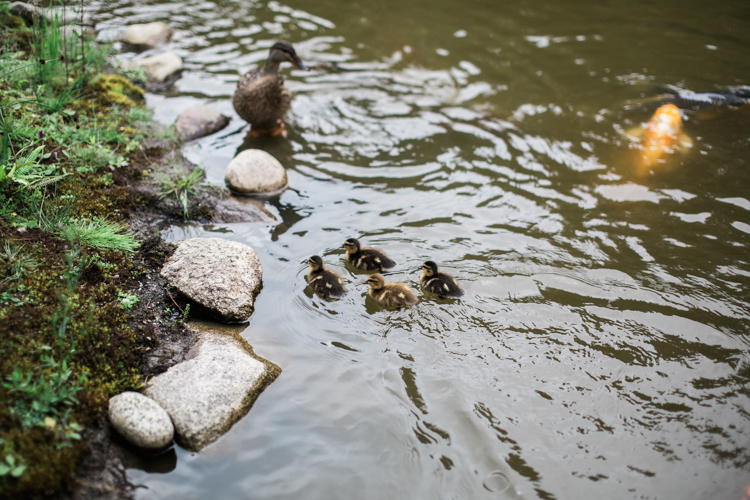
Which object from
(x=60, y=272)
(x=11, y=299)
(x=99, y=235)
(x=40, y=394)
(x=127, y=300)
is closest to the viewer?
(x=40, y=394)

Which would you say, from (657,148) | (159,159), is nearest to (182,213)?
(159,159)

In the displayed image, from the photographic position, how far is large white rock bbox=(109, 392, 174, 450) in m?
2.94

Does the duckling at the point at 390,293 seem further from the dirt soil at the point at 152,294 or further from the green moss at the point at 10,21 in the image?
the green moss at the point at 10,21

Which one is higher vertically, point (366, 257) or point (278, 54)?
point (278, 54)

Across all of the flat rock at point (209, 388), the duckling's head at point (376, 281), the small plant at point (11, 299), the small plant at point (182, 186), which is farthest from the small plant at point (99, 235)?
the duckling's head at point (376, 281)

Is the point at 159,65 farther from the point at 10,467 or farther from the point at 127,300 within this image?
the point at 10,467

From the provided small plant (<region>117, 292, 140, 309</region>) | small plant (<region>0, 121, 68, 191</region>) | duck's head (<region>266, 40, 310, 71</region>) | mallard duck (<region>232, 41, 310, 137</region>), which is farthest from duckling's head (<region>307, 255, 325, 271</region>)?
duck's head (<region>266, 40, 310, 71</region>)

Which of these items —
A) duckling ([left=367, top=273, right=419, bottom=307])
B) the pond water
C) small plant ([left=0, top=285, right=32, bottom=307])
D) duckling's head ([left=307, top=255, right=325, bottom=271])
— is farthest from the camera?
duckling's head ([left=307, top=255, right=325, bottom=271])

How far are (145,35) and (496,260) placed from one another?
8.22 metres

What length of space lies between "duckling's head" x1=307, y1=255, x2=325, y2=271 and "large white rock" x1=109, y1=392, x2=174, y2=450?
198 centimetres

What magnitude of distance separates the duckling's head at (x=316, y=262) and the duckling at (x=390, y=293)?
20.4 inches

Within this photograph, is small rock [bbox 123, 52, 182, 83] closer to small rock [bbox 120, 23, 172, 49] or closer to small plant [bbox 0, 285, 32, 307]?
small rock [bbox 120, 23, 172, 49]

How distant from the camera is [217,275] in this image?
13.8 ft

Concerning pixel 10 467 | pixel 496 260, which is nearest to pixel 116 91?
pixel 10 467
